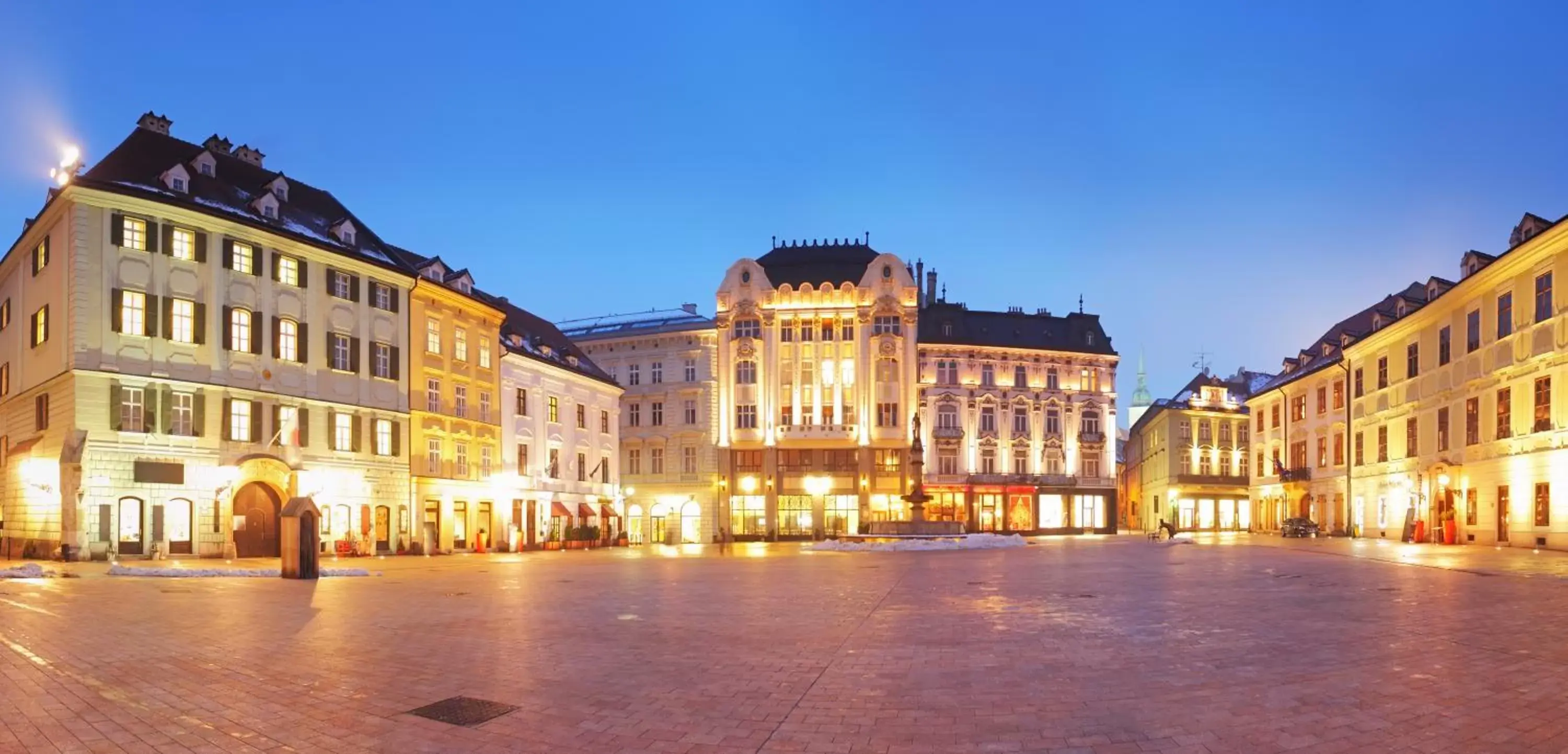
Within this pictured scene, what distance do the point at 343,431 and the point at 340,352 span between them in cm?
327

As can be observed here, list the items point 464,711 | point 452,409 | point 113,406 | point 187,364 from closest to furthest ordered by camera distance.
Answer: point 464,711, point 113,406, point 187,364, point 452,409

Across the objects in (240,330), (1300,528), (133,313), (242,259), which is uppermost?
(242,259)

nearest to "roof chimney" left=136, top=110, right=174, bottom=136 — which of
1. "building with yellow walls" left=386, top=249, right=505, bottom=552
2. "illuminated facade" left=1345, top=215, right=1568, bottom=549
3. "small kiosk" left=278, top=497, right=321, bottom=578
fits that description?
"building with yellow walls" left=386, top=249, right=505, bottom=552

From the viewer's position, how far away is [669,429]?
7612 cm

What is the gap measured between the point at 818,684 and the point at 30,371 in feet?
129

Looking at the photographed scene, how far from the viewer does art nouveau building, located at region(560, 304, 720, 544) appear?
246 ft

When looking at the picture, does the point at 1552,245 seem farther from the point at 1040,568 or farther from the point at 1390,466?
the point at 1040,568

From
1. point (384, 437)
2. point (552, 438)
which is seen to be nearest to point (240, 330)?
point (384, 437)

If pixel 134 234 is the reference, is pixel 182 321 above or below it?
below

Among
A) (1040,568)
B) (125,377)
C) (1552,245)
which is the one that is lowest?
(1040,568)

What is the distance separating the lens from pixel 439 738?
723 centimetres

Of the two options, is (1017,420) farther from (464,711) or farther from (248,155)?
(464,711)

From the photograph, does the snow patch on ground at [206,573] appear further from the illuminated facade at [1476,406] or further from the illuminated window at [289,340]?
Result: the illuminated facade at [1476,406]

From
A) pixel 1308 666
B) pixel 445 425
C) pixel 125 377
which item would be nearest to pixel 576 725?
pixel 1308 666
